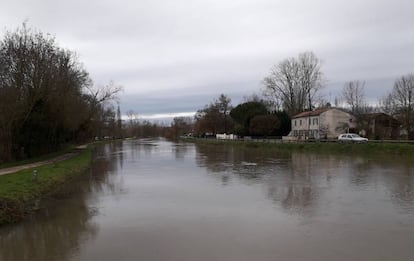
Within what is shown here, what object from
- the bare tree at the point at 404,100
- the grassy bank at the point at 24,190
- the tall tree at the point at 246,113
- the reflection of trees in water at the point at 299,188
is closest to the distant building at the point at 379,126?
the bare tree at the point at 404,100

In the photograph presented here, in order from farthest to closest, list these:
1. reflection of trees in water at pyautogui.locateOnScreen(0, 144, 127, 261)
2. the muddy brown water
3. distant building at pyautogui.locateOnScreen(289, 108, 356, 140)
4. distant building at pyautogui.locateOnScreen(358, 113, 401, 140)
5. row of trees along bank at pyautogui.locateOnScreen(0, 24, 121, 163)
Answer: distant building at pyautogui.locateOnScreen(289, 108, 356, 140) < distant building at pyautogui.locateOnScreen(358, 113, 401, 140) < row of trees along bank at pyautogui.locateOnScreen(0, 24, 121, 163) < reflection of trees in water at pyautogui.locateOnScreen(0, 144, 127, 261) < the muddy brown water

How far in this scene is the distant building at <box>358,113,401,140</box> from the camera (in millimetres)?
51250

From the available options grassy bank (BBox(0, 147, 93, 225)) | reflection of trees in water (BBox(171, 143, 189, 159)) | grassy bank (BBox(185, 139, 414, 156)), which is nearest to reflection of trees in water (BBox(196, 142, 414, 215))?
grassy bank (BBox(0, 147, 93, 225))

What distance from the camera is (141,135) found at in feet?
532

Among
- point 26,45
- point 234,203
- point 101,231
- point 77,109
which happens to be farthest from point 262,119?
point 101,231

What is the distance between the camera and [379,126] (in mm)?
53000

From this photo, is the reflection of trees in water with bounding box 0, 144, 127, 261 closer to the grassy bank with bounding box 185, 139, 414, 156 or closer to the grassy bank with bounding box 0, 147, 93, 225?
the grassy bank with bounding box 0, 147, 93, 225

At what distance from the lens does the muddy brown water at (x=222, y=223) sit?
28.7 ft

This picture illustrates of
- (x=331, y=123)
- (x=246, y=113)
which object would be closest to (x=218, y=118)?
(x=246, y=113)

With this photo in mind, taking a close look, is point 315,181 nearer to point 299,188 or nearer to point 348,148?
point 299,188

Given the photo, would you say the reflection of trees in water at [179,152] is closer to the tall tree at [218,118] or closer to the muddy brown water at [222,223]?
the muddy brown water at [222,223]

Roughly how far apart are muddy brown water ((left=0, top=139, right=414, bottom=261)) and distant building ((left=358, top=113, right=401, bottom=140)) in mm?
34652

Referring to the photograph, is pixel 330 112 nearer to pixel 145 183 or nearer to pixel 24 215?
pixel 145 183

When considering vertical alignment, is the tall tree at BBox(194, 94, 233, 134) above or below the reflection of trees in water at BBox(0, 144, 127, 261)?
above
